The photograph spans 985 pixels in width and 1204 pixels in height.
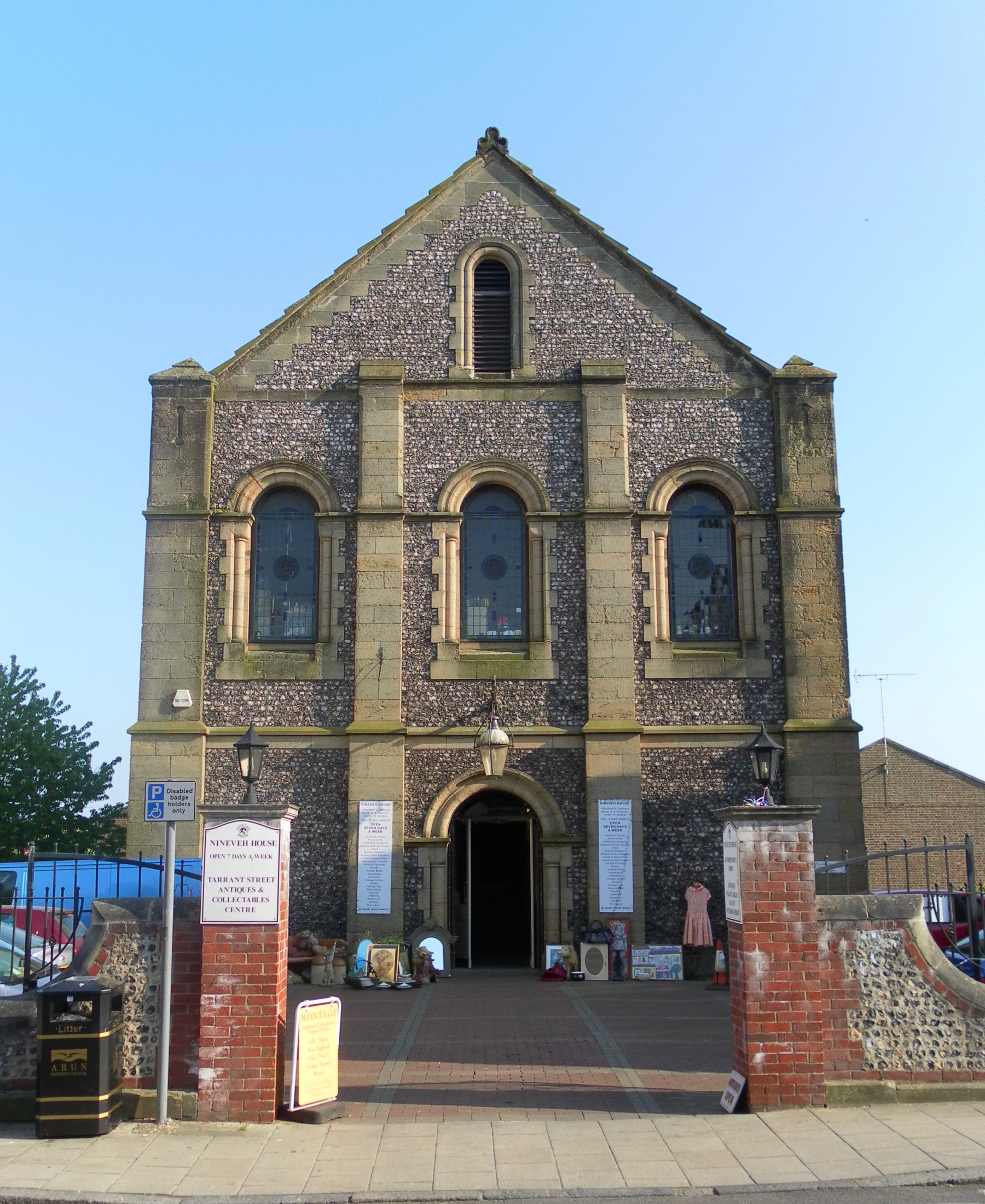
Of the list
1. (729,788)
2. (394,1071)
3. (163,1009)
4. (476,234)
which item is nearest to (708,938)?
(729,788)

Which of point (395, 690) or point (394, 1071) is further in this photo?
point (395, 690)

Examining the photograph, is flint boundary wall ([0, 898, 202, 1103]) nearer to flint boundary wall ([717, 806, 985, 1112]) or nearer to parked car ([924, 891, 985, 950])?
flint boundary wall ([717, 806, 985, 1112])

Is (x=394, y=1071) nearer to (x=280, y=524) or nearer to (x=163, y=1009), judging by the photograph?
(x=163, y=1009)

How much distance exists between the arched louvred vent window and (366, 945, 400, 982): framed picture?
31.2 feet

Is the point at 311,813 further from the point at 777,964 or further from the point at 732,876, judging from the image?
the point at 777,964

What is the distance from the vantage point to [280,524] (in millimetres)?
19422

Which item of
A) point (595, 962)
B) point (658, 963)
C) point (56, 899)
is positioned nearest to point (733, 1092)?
point (56, 899)

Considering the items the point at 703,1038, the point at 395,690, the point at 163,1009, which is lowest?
the point at 703,1038

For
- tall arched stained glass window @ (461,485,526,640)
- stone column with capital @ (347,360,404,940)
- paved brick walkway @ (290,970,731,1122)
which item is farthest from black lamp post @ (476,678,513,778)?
paved brick walkway @ (290,970,731,1122)

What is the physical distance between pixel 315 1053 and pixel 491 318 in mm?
13978

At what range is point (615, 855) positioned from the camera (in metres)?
17.9

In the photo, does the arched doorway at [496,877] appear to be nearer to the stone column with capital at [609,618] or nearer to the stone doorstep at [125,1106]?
the stone column with capital at [609,618]

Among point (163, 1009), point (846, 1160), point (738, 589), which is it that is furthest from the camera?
point (738, 589)

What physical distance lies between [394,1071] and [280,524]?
10.5 meters
